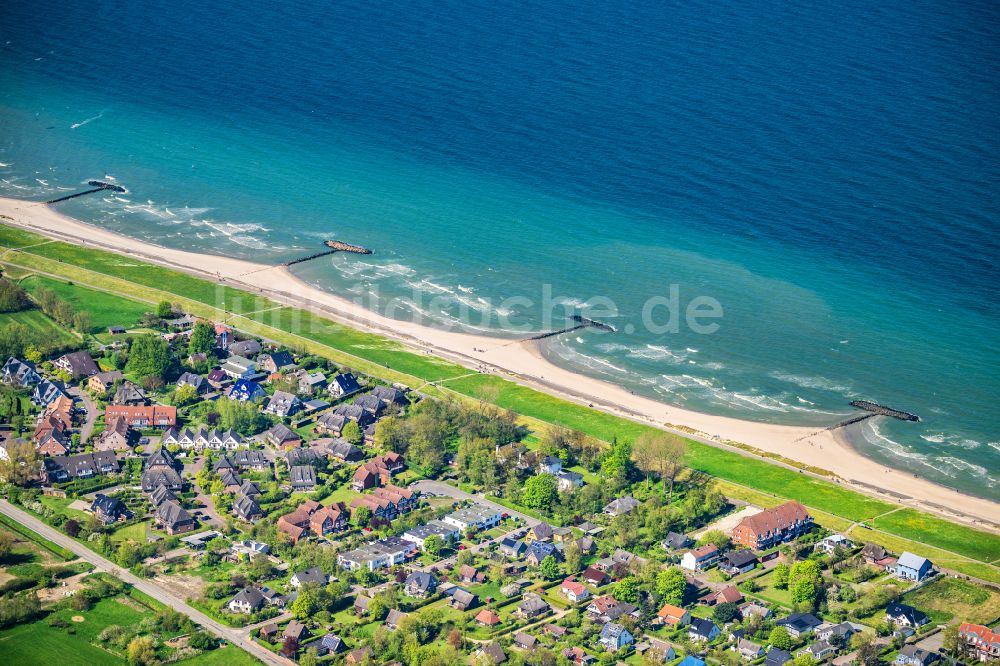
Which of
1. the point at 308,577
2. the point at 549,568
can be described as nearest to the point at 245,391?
A: the point at 308,577

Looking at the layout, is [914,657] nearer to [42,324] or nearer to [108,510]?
[108,510]

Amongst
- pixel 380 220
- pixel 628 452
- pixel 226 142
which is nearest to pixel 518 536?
pixel 628 452

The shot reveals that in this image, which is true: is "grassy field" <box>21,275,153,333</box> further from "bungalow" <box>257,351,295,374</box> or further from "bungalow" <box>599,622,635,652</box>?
"bungalow" <box>599,622,635,652</box>

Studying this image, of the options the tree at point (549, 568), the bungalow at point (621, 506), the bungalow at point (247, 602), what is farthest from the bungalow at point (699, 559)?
the bungalow at point (247, 602)

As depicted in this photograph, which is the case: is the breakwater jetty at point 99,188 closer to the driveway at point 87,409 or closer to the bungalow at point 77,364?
the bungalow at point 77,364

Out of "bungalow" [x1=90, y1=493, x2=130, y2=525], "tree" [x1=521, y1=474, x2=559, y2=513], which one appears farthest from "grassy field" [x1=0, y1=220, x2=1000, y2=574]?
"bungalow" [x1=90, y1=493, x2=130, y2=525]

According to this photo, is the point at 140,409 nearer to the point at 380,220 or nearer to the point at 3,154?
the point at 380,220
